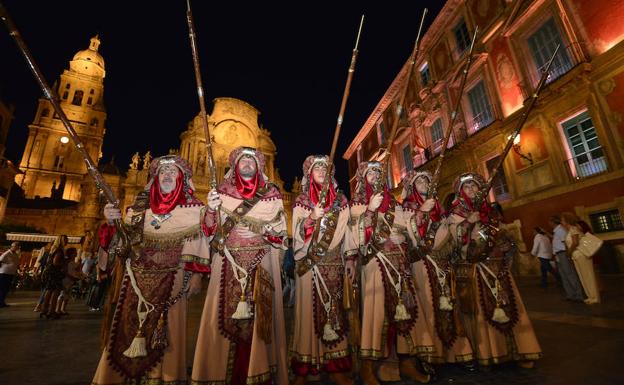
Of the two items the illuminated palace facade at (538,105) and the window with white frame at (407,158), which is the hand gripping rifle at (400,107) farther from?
the window with white frame at (407,158)

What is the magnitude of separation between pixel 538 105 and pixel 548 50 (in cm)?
240

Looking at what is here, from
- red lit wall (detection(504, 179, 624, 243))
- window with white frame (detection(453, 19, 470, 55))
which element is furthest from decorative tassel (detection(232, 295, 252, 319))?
window with white frame (detection(453, 19, 470, 55))

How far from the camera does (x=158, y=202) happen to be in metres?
3.01

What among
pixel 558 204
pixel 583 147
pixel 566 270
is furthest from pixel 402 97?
pixel 583 147

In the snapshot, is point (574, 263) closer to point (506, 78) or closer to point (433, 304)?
point (433, 304)

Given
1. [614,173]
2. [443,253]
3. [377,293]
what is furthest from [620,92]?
[377,293]

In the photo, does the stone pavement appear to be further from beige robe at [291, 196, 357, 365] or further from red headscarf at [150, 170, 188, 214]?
red headscarf at [150, 170, 188, 214]

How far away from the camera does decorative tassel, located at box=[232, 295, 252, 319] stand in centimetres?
252

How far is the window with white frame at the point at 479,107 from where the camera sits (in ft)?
49.0

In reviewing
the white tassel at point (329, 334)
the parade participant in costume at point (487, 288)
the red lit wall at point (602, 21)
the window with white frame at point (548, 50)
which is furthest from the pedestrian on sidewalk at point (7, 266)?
the red lit wall at point (602, 21)

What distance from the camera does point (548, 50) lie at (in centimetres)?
1209

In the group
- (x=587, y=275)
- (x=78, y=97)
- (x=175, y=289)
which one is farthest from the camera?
(x=78, y=97)

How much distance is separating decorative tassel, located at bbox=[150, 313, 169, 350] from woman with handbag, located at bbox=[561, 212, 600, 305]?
839 cm

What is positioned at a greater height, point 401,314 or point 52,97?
point 52,97
